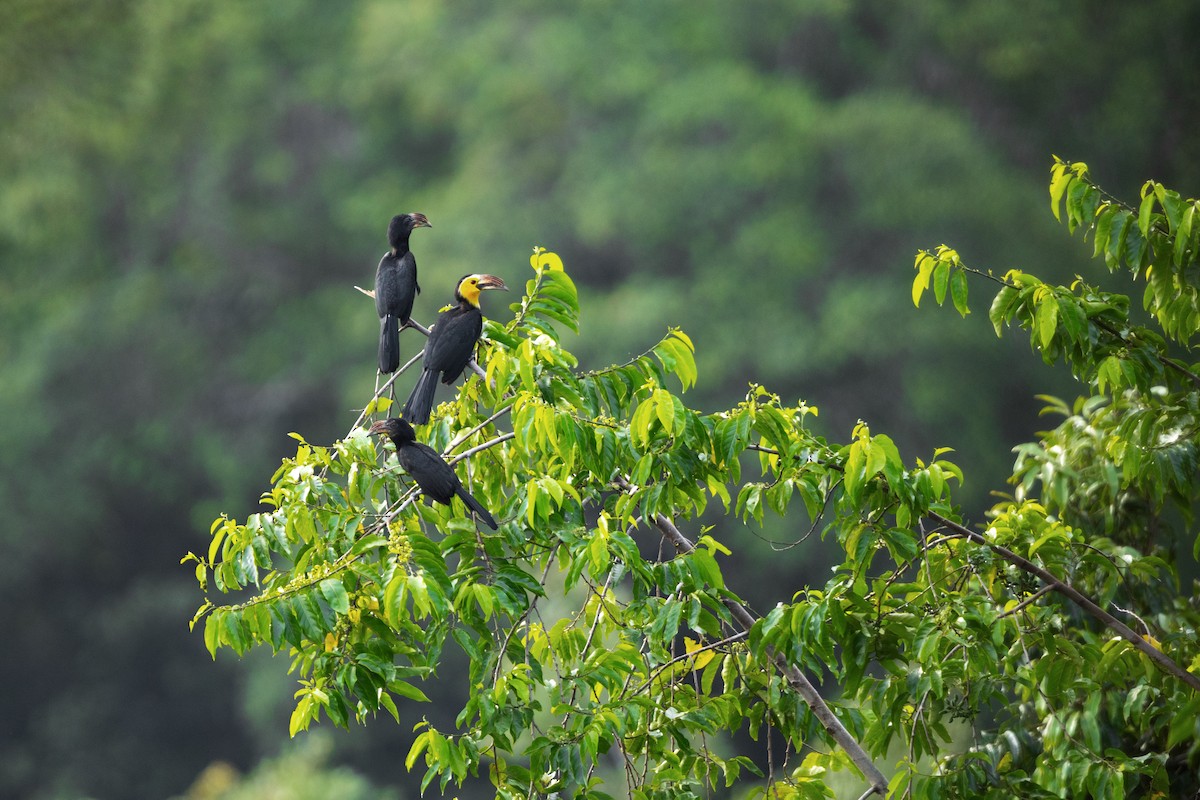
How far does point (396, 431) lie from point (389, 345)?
112 cm

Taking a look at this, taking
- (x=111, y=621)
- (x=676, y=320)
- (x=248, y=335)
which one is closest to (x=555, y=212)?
(x=676, y=320)

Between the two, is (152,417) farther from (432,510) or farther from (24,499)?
(432,510)

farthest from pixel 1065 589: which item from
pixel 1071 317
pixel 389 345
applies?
pixel 389 345

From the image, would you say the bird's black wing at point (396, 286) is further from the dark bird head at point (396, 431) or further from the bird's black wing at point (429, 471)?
the bird's black wing at point (429, 471)

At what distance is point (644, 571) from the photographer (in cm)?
224

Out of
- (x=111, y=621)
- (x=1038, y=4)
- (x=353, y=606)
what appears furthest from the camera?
(x=111, y=621)

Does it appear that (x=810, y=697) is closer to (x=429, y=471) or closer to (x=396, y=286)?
A: (x=429, y=471)

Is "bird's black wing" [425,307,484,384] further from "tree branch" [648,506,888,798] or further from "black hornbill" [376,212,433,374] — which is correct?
"tree branch" [648,506,888,798]

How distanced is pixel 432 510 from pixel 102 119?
1747 cm

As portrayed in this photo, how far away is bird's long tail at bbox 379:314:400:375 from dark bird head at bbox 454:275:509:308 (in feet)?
1.18

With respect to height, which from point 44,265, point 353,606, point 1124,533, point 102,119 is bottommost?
point 1124,533

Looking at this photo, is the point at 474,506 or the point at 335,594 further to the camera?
the point at 474,506

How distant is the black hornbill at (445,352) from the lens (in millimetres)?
2928

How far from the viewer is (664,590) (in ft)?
7.61
